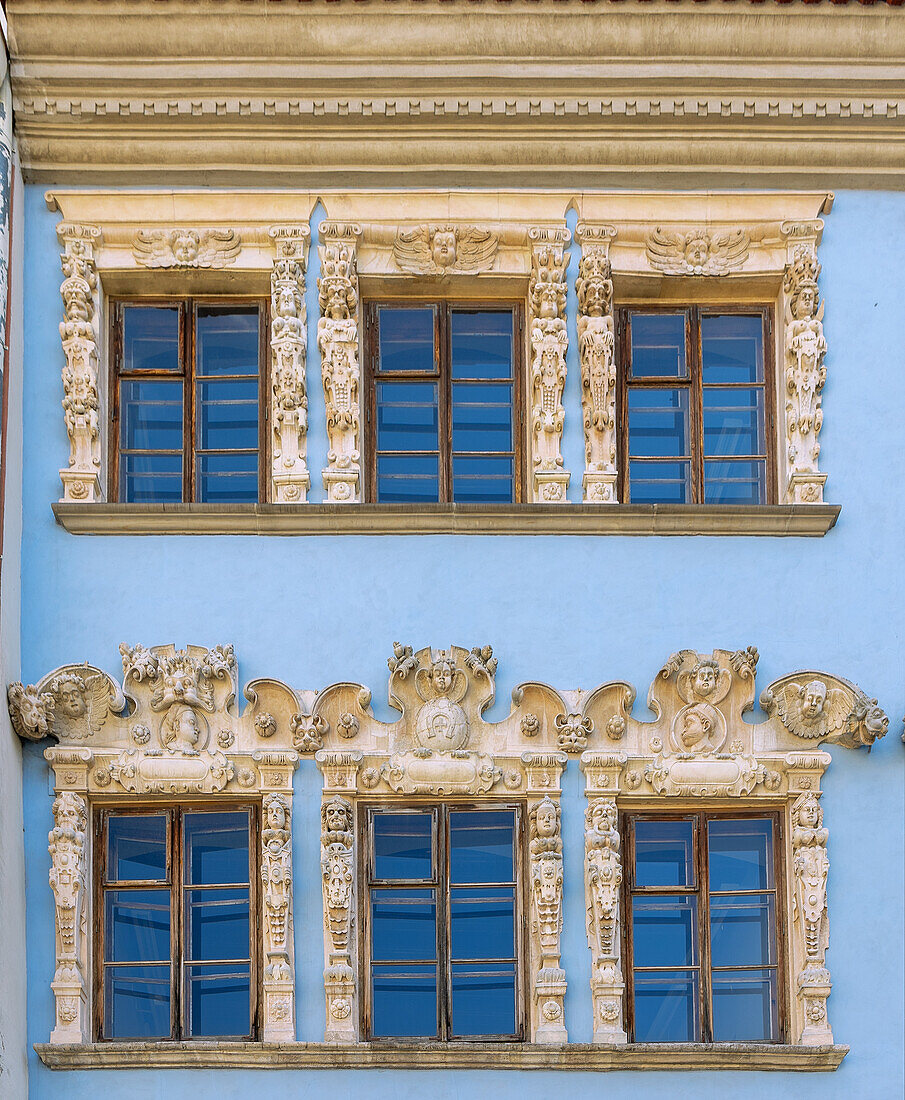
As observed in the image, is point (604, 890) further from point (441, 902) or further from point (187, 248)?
point (187, 248)

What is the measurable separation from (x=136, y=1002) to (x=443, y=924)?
1864 mm

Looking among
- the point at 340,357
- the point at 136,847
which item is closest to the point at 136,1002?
the point at 136,847

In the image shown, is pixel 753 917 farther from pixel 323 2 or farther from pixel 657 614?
pixel 323 2

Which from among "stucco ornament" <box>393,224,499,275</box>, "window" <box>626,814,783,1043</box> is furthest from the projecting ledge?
"stucco ornament" <box>393,224,499,275</box>

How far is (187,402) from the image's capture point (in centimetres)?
1377

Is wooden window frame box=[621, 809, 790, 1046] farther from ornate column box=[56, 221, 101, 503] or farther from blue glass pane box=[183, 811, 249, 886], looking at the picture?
ornate column box=[56, 221, 101, 503]

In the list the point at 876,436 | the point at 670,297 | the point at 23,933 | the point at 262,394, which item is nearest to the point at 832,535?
Result: the point at 876,436

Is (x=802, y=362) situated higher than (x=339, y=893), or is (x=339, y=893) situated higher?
(x=802, y=362)

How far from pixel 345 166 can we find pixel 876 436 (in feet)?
12.4

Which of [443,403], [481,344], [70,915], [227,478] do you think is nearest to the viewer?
[70,915]

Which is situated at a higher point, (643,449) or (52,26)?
(52,26)

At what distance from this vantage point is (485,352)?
13891 millimetres

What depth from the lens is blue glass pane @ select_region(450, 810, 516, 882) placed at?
1288cm

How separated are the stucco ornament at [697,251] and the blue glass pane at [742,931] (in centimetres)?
399
